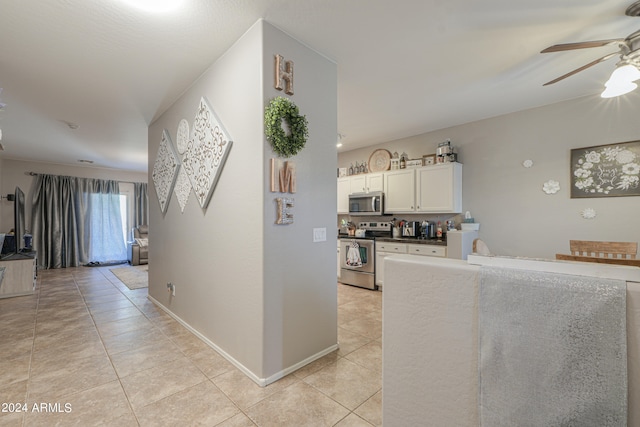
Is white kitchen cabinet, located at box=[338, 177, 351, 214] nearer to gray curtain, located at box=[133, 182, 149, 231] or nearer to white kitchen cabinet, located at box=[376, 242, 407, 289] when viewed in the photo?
white kitchen cabinet, located at box=[376, 242, 407, 289]

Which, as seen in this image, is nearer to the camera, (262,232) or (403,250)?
(262,232)

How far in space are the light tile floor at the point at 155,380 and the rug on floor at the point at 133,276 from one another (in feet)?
5.49

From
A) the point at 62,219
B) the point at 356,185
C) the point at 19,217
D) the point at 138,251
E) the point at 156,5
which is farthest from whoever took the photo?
the point at 138,251

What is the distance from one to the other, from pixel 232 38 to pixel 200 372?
2708mm

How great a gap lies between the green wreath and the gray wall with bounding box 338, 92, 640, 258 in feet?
10.3

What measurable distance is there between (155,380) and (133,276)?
452 centimetres

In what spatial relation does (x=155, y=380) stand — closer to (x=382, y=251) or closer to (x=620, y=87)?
(x=382, y=251)

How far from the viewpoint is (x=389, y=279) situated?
4.04ft

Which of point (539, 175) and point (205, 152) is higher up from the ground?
point (205, 152)

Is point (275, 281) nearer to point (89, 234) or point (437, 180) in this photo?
point (437, 180)

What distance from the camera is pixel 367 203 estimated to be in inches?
204

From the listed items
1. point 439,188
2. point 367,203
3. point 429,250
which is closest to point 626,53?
point 439,188

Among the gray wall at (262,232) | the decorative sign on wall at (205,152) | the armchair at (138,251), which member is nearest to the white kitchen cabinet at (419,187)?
the gray wall at (262,232)

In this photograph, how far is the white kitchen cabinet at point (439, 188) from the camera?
13.4ft
